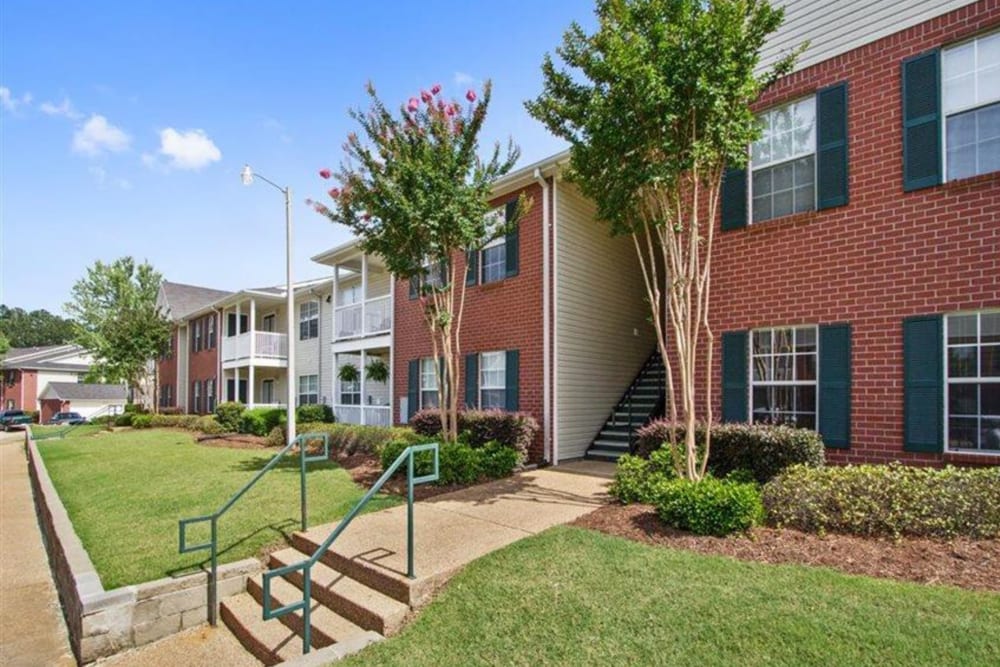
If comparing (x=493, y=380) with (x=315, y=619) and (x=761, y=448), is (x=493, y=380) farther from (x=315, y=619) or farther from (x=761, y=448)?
(x=315, y=619)

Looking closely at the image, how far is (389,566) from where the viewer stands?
4992 millimetres

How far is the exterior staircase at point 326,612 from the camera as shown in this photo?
14.2ft

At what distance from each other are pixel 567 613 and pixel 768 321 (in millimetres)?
5644

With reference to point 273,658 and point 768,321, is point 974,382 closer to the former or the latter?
point 768,321

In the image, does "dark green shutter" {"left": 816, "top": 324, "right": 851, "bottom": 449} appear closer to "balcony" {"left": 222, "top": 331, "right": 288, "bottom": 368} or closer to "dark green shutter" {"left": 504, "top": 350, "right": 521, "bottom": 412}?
"dark green shutter" {"left": 504, "top": 350, "right": 521, "bottom": 412}

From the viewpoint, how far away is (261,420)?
62.5 ft

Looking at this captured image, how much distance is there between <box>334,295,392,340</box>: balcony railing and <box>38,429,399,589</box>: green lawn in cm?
449

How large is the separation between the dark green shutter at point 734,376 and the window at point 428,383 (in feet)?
25.0

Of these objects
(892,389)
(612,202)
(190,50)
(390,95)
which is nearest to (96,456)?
(190,50)

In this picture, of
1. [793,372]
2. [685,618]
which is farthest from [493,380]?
[685,618]

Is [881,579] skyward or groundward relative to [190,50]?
groundward

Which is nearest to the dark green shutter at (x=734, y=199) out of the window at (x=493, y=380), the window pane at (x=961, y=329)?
the window pane at (x=961, y=329)

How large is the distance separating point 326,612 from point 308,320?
61.3 feet

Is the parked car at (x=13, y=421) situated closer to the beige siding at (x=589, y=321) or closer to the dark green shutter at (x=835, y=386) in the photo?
the beige siding at (x=589, y=321)
